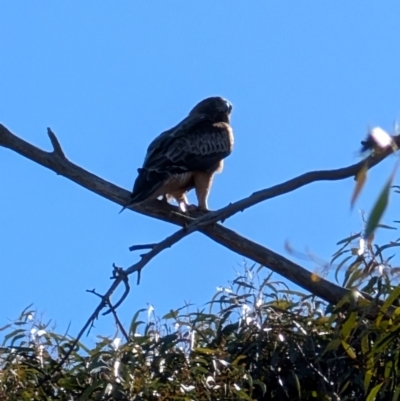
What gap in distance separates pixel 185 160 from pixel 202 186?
22 centimetres

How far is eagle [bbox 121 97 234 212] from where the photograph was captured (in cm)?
612

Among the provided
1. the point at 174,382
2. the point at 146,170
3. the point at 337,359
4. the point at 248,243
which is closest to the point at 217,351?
the point at 174,382

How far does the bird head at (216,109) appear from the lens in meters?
7.87

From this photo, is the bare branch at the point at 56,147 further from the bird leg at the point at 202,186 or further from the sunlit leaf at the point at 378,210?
the sunlit leaf at the point at 378,210

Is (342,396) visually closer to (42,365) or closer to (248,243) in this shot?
(248,243)

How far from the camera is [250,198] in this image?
3.14 metres

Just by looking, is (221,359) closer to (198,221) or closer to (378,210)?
(198,221)

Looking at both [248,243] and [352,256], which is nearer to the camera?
[352,256]

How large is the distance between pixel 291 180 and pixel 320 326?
3.46 feet

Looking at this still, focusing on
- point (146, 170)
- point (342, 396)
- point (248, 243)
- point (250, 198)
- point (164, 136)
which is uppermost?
point (164, 136)

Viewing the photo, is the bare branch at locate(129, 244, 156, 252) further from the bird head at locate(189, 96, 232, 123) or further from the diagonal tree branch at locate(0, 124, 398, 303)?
the bird head at locate(189, 96, 232, 123)

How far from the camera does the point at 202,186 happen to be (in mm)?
6574

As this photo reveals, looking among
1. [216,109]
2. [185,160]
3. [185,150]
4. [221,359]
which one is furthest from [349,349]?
[216,109]

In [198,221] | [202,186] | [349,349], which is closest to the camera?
[198,221]
